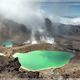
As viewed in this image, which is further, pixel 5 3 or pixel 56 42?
pixel 5 3

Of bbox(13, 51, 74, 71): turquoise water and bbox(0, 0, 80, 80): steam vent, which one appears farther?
bbox(13, 51, 74, 71): turquoise water

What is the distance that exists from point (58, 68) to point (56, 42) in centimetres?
2343

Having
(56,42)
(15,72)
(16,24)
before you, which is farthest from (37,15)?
(15,72)

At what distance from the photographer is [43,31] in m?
96.1

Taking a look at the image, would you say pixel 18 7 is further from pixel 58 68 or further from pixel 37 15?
pixel 58 68

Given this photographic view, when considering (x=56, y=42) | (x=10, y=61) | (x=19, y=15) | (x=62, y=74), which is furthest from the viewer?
(x=19, y=15)

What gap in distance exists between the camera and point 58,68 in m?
62.0

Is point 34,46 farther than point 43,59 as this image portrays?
Yes

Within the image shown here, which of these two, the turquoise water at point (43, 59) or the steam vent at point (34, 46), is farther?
the turquoise water at point (43, 59)

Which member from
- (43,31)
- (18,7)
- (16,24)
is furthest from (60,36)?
(18,7)

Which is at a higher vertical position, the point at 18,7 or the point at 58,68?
the point at 18,7

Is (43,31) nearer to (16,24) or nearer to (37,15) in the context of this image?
(16,24)

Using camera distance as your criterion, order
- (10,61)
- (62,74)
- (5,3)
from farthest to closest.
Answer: (5,3)
(10,61)
(62,74)

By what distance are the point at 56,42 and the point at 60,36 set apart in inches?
345
